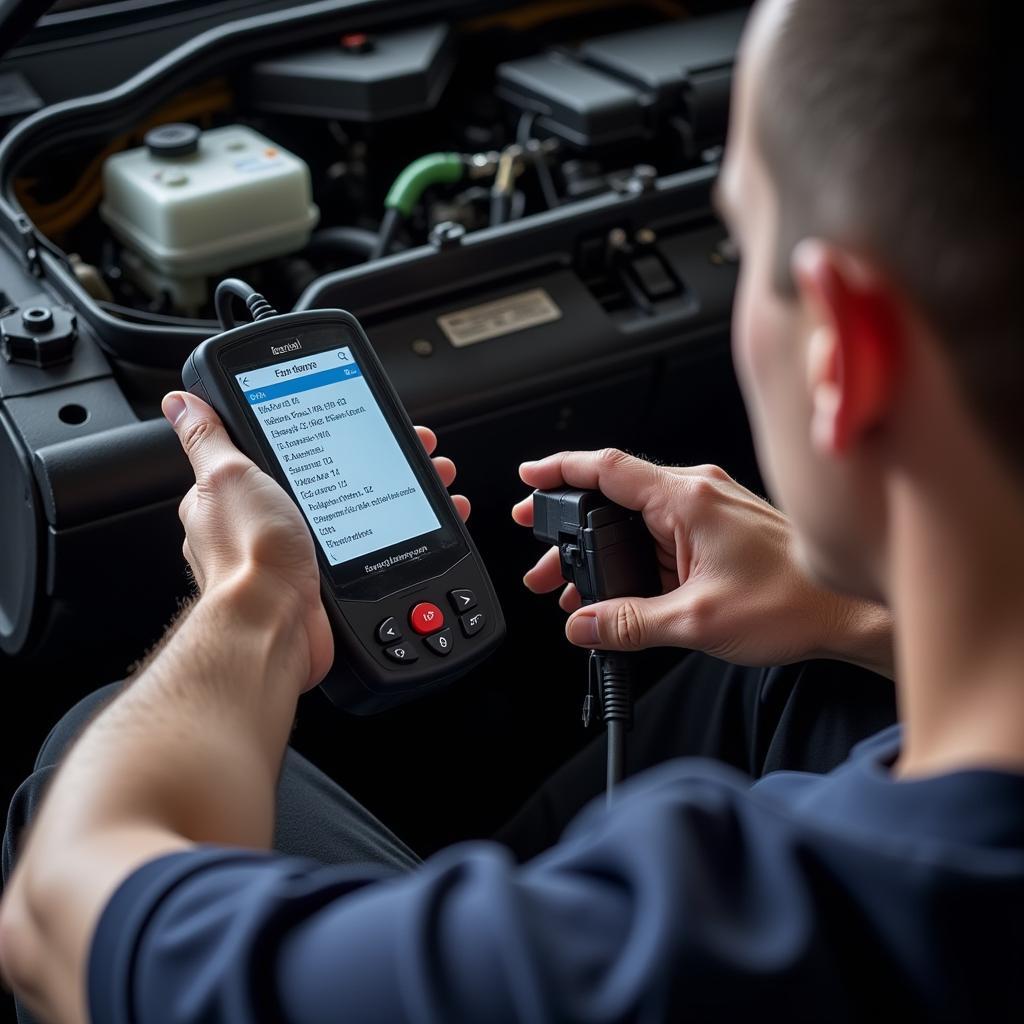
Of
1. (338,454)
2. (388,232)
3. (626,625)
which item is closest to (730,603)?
(626,625)

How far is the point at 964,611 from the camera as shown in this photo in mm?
534

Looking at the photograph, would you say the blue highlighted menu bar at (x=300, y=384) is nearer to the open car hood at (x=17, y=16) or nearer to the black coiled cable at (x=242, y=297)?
the black coiled cable at (x=242, y=297)

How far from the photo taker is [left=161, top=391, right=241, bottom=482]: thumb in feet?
2.79

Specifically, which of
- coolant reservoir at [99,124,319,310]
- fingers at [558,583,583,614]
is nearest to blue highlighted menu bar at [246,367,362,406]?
fingers at [558,583,583,614]

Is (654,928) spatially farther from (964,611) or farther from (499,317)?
(499,317)

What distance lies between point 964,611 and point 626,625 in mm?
372

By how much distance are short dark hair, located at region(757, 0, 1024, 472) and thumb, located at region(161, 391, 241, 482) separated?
0.45 metres

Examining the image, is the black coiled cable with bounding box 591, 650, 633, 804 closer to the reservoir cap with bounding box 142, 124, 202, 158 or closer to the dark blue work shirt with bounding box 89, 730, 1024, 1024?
the dark blue work shirt with bounding box 89, 730, 1024, 1024

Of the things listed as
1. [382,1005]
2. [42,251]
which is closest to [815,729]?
[382,1005]

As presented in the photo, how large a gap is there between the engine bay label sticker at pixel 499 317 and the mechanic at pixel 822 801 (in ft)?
1.97

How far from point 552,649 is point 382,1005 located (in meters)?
0.95

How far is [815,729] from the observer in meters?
0.90

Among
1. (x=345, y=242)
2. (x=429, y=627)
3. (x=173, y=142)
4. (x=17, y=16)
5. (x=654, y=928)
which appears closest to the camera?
(x=654, y=928)

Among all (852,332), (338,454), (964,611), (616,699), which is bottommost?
(616,699)
